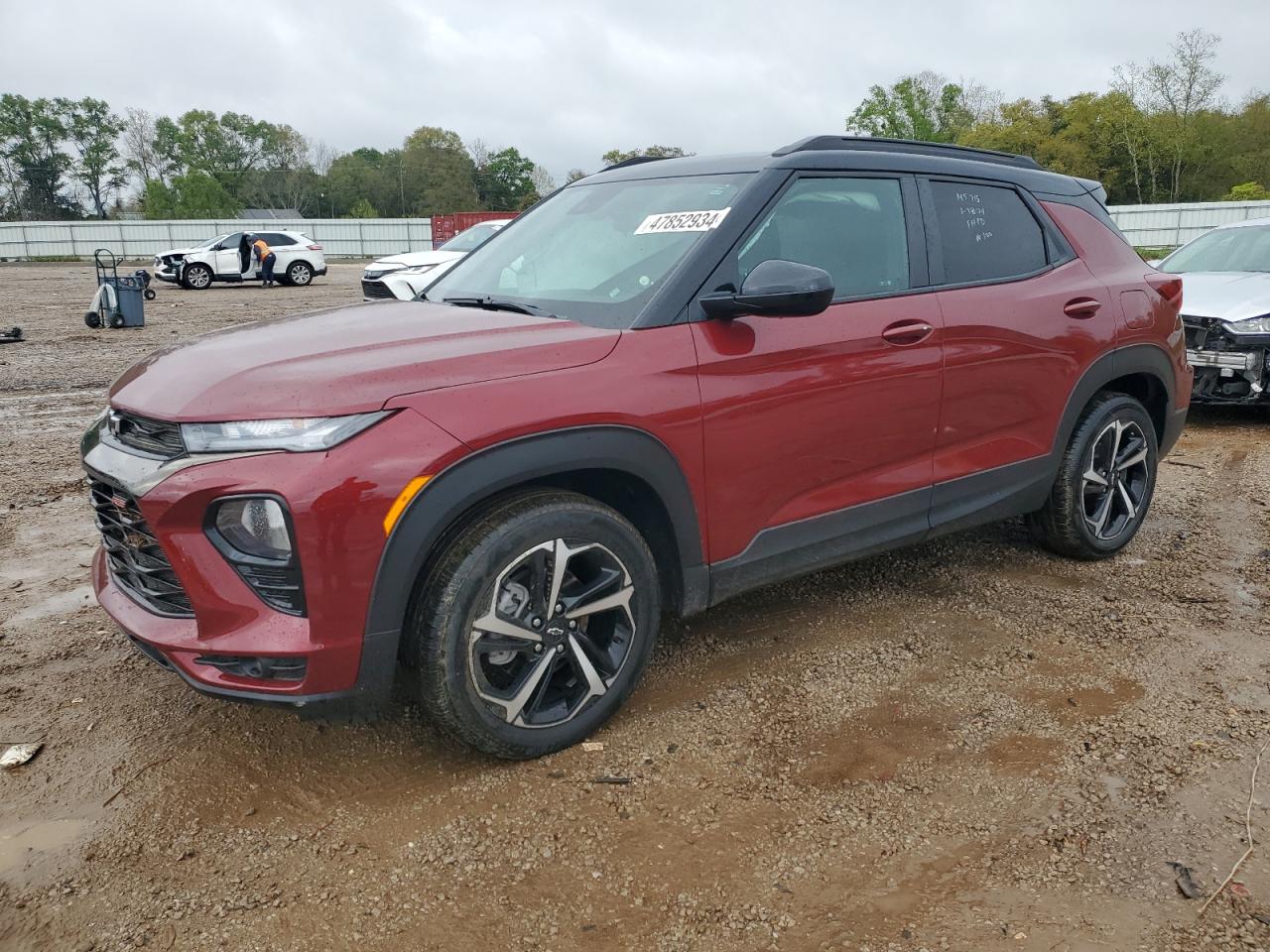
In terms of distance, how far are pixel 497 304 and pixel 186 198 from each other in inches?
2819

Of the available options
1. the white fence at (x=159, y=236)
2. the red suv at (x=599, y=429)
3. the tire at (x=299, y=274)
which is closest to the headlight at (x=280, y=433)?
the red suv at (x=599, y=429)

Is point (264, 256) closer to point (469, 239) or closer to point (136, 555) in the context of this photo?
point (469, 239)

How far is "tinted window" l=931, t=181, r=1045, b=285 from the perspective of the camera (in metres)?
3.84

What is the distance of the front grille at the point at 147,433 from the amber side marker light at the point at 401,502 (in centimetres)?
56

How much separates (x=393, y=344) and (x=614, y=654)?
1.14m

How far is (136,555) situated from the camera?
271cm

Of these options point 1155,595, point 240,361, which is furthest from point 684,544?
point 1155,595

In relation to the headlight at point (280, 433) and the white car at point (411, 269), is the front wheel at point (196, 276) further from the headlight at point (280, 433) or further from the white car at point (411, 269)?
the headlight at point (280, 433)

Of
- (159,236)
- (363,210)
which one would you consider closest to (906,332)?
(159,236)

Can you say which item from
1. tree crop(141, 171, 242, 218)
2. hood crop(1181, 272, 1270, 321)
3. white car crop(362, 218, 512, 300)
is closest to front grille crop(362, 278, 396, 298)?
white car crop(362, 218, 512, 300)

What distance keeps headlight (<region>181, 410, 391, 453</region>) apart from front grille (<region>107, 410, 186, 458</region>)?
8cm

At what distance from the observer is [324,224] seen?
45.7m

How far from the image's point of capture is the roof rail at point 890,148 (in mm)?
3535

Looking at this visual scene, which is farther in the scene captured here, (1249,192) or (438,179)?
(438,179)
